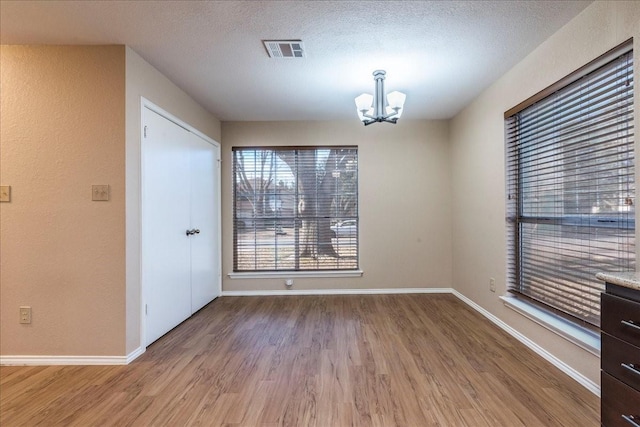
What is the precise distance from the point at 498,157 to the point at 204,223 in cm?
337

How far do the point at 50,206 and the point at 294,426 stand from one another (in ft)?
7.72

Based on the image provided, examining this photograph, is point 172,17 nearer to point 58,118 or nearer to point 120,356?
point 58,118

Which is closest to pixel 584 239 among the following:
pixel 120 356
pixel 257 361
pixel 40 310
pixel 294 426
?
pixel 294 426

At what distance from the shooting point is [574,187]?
207cm

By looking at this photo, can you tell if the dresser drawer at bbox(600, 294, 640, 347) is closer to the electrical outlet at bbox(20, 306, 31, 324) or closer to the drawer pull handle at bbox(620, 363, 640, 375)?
the drawer pull handle at bbox(620, 363, 640, 375)

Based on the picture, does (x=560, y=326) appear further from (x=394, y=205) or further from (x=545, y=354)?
(x=394, y=205)

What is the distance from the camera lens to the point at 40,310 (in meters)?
2.22

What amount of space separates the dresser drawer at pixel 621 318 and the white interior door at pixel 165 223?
9.68ft

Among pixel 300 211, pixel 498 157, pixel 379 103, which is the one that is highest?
pixel 379 103

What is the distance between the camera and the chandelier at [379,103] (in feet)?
8.76

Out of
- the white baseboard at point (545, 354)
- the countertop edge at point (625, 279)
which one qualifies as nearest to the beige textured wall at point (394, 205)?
the white baseboard at point (545, 354)

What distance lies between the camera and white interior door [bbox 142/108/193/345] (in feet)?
8.19

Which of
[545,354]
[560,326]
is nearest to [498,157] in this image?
[560,326]

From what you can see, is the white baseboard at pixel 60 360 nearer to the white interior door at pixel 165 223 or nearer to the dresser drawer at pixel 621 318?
the white interior door at pixel 165 223
